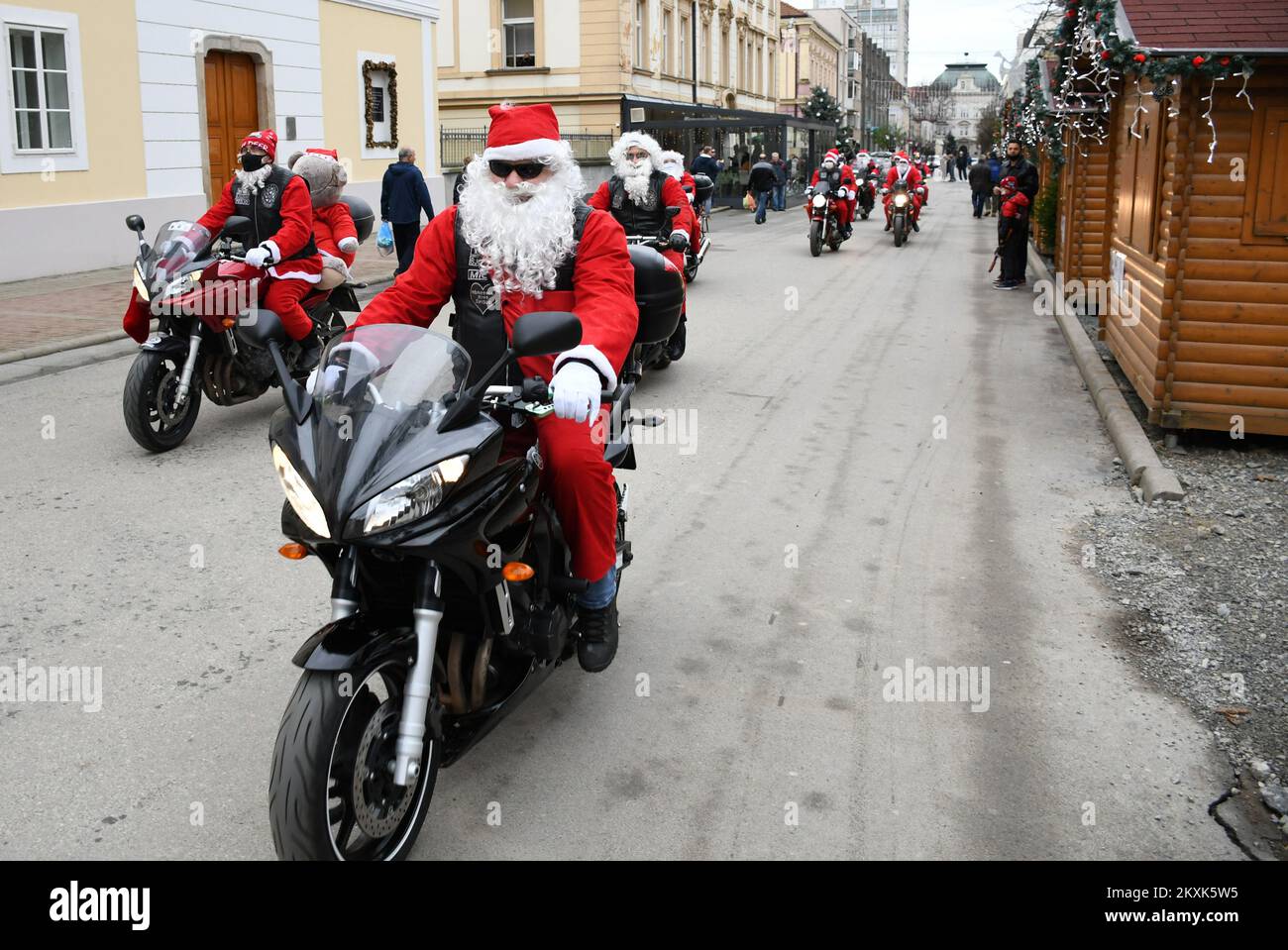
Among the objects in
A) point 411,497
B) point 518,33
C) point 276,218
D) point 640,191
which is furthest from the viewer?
point 518,33

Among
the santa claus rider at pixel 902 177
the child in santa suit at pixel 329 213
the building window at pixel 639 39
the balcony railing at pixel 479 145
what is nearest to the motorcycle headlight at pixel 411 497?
the child in santa suit at pixel 329 213

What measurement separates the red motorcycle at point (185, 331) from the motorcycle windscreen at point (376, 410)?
4.14 metres

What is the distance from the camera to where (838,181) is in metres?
21.2

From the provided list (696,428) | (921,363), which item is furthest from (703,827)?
(921,363)

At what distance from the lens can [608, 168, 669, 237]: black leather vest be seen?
40.1ft

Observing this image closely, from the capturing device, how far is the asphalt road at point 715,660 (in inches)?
140

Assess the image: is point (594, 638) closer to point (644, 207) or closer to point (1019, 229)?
point (644, 207)

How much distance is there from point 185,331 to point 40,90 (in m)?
9.50

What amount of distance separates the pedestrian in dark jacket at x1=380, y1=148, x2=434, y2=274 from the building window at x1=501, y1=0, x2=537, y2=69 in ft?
77.6

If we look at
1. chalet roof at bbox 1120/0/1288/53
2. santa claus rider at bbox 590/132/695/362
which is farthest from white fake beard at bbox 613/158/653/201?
chalet roof at bbox 1120/0/1288/53

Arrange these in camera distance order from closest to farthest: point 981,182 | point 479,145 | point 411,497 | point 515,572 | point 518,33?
point 411,497 < point 515,572 < point 479,145 < point 981,182 < point 518,33

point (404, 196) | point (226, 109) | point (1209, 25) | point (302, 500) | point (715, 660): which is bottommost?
point (715, 660)

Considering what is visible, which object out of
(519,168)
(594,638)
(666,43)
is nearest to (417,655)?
(594,638)

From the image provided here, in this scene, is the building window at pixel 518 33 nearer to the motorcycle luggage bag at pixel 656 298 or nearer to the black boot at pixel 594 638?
the motorcycle luggage bag at pixel 656 298
